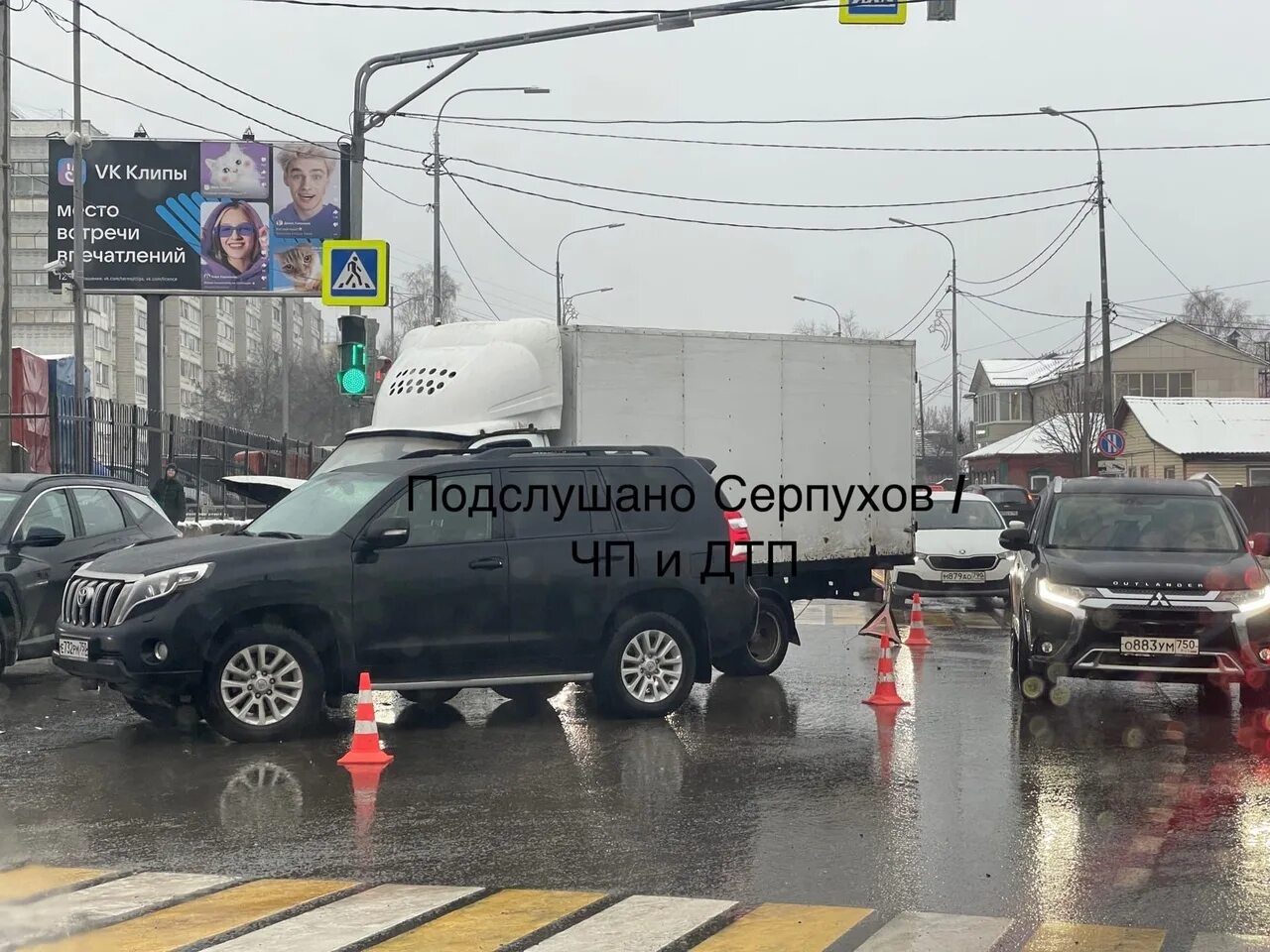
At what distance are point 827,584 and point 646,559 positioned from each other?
13.2 feet

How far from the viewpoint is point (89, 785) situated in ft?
27.9

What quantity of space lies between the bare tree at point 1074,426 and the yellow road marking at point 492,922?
36.9 m

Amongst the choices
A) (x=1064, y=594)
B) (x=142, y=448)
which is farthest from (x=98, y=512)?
(x=142, y=448)

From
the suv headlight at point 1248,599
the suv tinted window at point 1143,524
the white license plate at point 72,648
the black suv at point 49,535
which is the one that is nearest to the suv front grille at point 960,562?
the suv tinted window at point 1143,524

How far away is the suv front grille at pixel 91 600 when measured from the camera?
981 cm

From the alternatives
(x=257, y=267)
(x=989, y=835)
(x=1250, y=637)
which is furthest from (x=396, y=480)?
(x=257, y=267)

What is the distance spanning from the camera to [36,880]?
6441 millimetres

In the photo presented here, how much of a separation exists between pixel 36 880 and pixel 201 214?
27361 millimetres

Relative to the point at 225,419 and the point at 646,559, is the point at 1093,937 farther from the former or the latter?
the point at 225,419

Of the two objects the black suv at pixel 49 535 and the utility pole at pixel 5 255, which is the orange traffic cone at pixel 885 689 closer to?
the black suv at pixel 49 535

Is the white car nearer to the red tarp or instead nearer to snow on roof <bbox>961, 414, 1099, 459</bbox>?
the red tarp

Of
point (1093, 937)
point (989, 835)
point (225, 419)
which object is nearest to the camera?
point (1093, 937)

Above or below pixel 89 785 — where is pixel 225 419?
above

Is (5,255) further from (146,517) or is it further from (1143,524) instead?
(1143,524)
